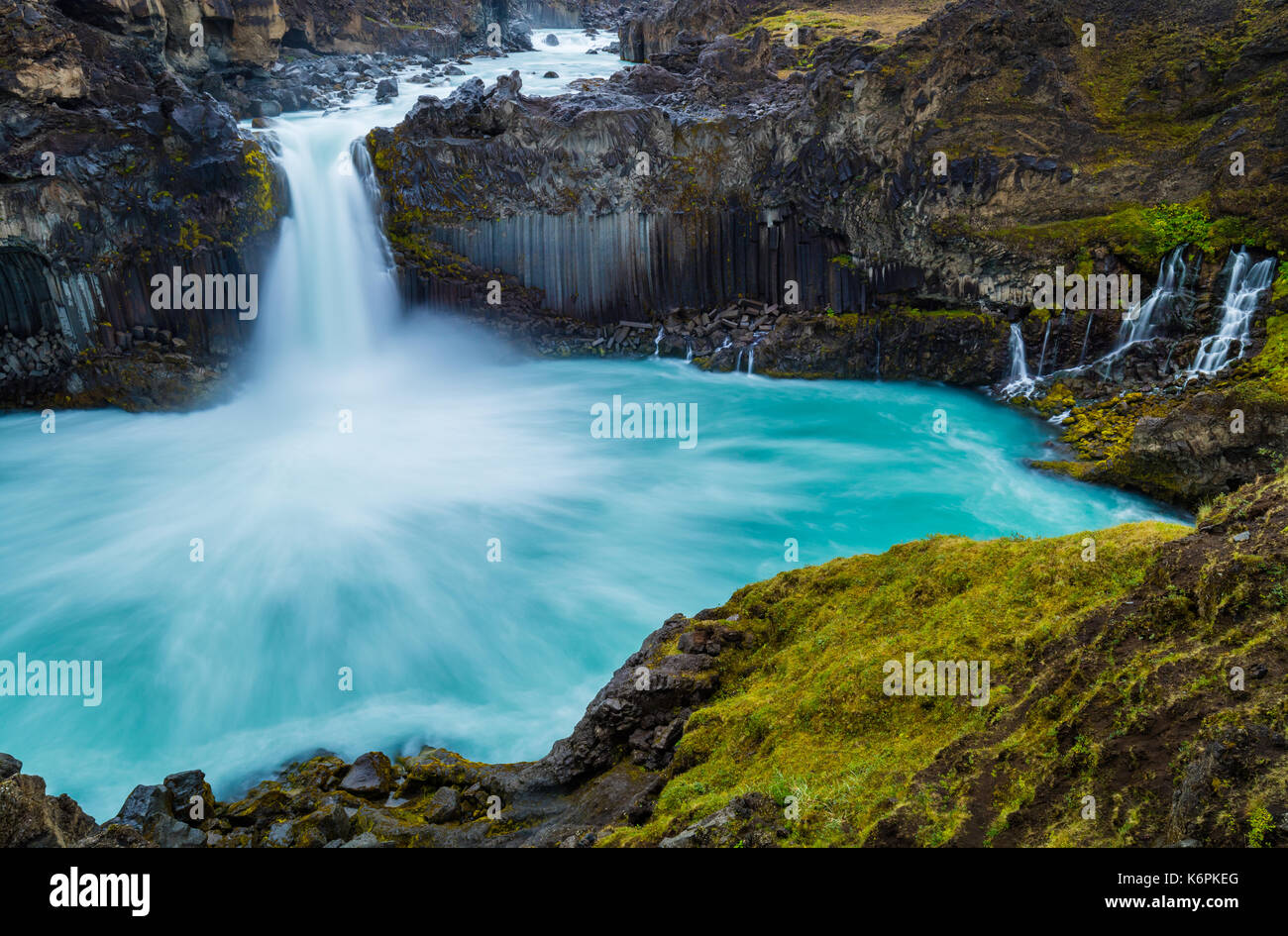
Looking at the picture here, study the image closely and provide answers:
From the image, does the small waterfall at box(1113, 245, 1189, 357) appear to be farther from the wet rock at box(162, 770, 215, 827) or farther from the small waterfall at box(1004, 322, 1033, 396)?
the wet rock at box(162, 770, 215, 827)

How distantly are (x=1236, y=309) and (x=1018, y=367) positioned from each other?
538 cm

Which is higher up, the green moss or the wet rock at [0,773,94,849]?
the green moss

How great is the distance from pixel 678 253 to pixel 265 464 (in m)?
15.7

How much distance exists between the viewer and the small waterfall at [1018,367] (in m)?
23.0

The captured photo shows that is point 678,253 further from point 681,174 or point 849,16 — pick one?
point 849,16

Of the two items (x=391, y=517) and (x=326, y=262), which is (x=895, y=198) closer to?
(x=391, y=517)

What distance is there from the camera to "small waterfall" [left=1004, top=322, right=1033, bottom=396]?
75.6 feet

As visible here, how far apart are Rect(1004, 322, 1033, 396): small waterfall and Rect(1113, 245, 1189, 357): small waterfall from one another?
2385mm

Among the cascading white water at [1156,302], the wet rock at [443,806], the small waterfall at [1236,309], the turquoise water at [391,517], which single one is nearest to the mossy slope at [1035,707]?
the wet rock at [443,806]

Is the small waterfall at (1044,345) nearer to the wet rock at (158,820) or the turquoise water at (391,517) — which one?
the turquoise water at (391,517)

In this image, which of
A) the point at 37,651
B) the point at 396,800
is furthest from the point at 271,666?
the point at 396,800

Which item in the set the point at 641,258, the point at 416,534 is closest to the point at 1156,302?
the point at 641,258

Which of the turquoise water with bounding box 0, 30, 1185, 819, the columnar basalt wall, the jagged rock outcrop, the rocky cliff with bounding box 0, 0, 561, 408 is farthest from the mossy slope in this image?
the jagged rock outcrop

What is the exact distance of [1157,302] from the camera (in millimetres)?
21000
